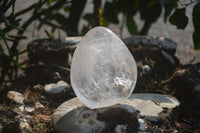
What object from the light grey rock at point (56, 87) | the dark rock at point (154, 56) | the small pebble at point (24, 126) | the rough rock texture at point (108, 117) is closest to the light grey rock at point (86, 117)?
the rough rock texture at point (108, 117)

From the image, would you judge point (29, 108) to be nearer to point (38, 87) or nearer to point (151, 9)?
point (38, 87)

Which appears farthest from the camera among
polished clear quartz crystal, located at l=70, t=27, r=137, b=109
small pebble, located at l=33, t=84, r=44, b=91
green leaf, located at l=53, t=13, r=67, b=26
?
green leaf, located at l=53, t=13, r=67, b=26

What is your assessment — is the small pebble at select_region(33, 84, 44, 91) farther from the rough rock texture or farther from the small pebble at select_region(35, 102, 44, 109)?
the rough rock texture

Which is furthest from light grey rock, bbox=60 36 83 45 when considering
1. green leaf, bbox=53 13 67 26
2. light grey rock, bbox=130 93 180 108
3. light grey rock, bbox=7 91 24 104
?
light grey rock, bbox=130 93 180 108

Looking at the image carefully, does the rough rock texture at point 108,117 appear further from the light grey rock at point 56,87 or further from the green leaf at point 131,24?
the green leaf at point 131,24

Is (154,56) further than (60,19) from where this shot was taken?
No

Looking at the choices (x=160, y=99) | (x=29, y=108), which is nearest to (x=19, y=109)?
(x=29, y=108)
